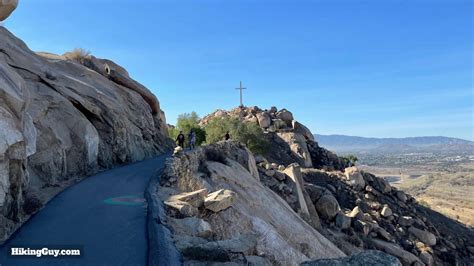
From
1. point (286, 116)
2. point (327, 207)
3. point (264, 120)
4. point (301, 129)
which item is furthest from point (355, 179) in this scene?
point (286, 116)

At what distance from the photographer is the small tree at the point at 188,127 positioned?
1711 inches

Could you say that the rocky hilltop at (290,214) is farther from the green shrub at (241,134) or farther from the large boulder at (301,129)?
the green shrub at (241,134)

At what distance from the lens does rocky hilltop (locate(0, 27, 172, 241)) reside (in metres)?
9.41

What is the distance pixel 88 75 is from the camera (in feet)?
81.4

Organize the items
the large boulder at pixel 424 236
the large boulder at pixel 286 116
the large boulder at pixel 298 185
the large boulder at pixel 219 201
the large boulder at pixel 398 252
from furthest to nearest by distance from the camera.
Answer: the large boulder at pixel 286 116 → the large boulder at pixel 424 236 → the large boulder at pixel 298 185 → the large boulder at pixel 398 252 → the large boulder at pixel 219 201

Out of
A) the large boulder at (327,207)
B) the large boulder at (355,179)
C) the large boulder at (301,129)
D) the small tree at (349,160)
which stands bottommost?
the large boulder at (327,207)

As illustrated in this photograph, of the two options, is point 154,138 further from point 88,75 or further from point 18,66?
point 18,66

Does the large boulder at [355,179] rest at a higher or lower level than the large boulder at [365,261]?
lower

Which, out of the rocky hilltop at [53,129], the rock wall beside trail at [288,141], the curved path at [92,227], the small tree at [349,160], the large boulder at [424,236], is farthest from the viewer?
the small tree at [349,160]

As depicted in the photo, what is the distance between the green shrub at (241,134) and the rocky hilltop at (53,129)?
13.3 m

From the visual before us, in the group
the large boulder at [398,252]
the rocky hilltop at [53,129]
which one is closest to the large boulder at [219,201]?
the rocky hilltop at [53,129]

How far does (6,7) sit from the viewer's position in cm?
1130

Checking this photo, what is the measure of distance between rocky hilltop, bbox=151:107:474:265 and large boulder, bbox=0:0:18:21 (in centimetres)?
690

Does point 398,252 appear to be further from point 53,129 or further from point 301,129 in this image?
point 301,129
